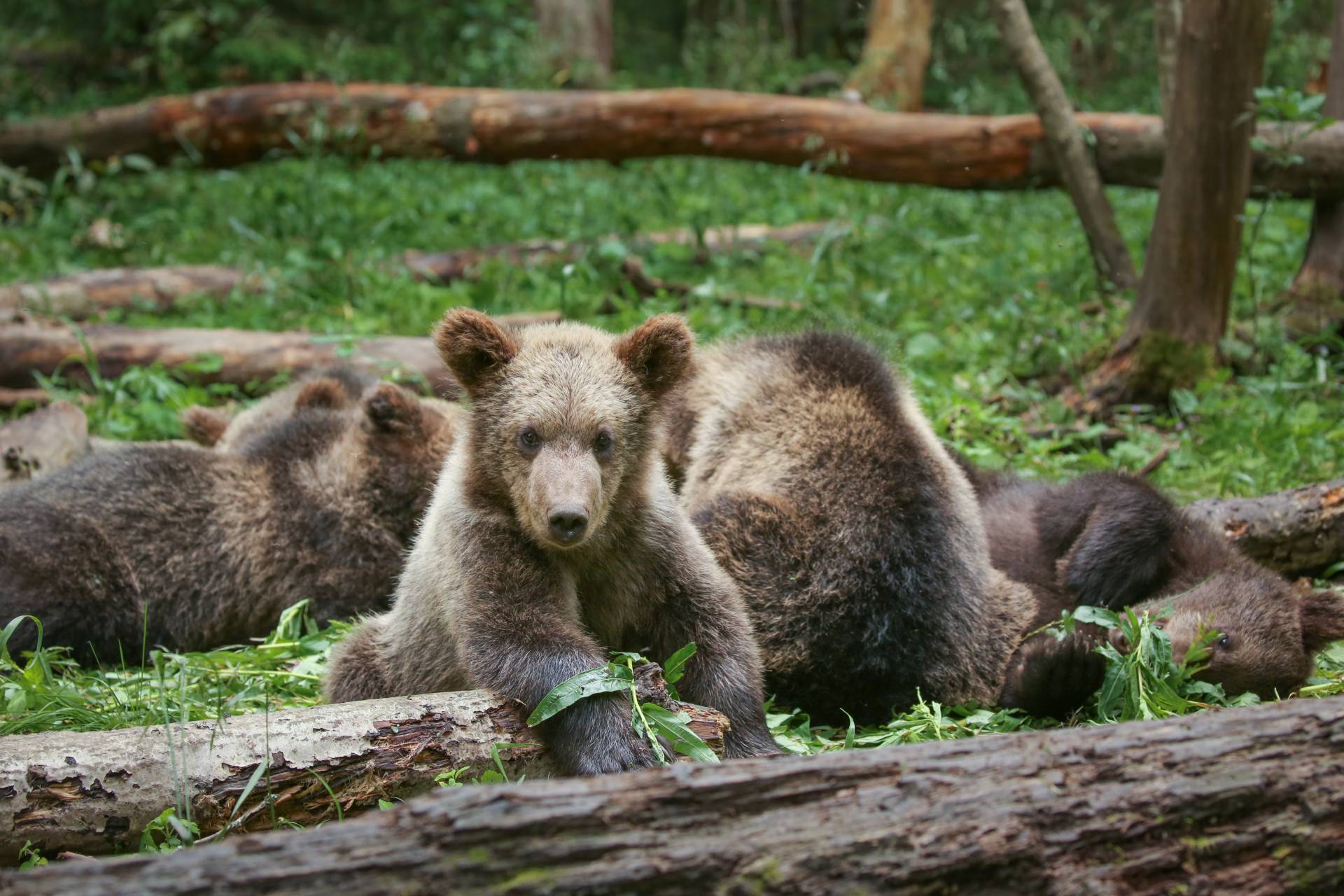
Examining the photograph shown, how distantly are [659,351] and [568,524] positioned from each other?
0.93 metres

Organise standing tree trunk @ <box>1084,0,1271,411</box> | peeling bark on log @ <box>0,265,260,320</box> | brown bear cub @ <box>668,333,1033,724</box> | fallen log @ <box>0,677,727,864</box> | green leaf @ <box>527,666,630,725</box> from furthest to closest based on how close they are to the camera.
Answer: peeling bark on log @ <box>0,265,260,320</box>
standing tree trunk @ <box>1084,0,1271,411</box>
brown bear cub @ <box>668,333,1033,724</box>
green leaf @ <box>527,666,630,725</box>
fallen log @ <box>0,677,727,864</box>

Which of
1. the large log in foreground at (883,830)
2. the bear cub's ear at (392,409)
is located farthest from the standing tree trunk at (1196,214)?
the large log in foreground at (883,830)

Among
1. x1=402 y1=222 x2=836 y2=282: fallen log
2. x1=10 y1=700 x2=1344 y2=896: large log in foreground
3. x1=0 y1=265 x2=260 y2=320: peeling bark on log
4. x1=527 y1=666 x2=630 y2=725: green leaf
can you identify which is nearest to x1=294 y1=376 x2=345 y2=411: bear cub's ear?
x1=402 y1=222 x2=836 y2=282: fallen log

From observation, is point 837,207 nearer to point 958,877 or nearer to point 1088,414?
point 1088,414

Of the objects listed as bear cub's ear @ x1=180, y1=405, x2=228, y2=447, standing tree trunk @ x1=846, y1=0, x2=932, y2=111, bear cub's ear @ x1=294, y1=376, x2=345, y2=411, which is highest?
standing tree trunk @ x1=846, y1=0, x2=932, y2=111

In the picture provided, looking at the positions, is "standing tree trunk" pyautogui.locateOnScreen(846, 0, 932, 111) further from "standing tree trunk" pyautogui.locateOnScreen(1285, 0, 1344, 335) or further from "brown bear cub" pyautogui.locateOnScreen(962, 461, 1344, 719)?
"brown bear cub" pyautogui.locateOnScreen(962, 461, 1344, 719)

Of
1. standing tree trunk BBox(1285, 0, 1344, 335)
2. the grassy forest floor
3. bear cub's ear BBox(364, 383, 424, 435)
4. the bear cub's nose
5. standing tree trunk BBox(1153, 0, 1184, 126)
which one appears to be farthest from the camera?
standing tree trunk BBox(1153, 0, 1184, 126)

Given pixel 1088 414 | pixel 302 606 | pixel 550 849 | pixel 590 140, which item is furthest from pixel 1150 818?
pixel 590 140

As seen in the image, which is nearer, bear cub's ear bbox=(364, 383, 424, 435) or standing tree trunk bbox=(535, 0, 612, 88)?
bear cub's ear bbox=(364, 383, 424, 435)

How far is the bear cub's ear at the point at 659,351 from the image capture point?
4.56 m

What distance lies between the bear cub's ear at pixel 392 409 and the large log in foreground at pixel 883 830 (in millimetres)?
4355

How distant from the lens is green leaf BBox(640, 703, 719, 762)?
3.84 metres

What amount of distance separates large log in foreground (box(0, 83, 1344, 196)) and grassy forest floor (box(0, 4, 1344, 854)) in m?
0.49

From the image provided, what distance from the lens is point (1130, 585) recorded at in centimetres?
560
